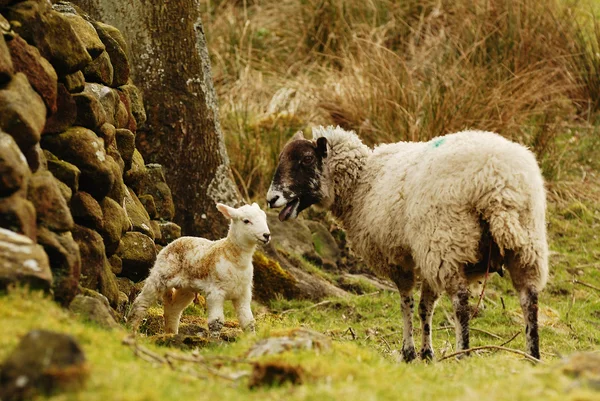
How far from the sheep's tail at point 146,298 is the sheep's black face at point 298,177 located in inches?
66.2

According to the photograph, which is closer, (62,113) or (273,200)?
(62,113)

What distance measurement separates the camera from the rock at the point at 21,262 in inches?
205

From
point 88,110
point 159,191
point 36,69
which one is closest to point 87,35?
point 88,110

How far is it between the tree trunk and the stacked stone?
0.53 metres

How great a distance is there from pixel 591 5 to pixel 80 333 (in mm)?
15143

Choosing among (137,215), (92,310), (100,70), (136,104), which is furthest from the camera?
(136,104)

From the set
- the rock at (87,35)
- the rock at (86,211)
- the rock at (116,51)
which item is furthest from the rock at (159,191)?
the rock at (86,211)

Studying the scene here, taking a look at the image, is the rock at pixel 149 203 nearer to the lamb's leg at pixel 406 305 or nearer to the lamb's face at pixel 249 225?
the lamb's face at pixel 249 225

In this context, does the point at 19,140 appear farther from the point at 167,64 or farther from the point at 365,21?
the point at 365,21

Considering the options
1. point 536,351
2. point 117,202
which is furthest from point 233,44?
point 536,351

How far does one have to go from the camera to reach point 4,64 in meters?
5.83

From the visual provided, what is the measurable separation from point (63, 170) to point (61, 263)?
1064mm

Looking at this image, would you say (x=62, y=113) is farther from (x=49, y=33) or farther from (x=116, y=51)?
(x=116, y=51)

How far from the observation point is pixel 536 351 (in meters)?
7.27
